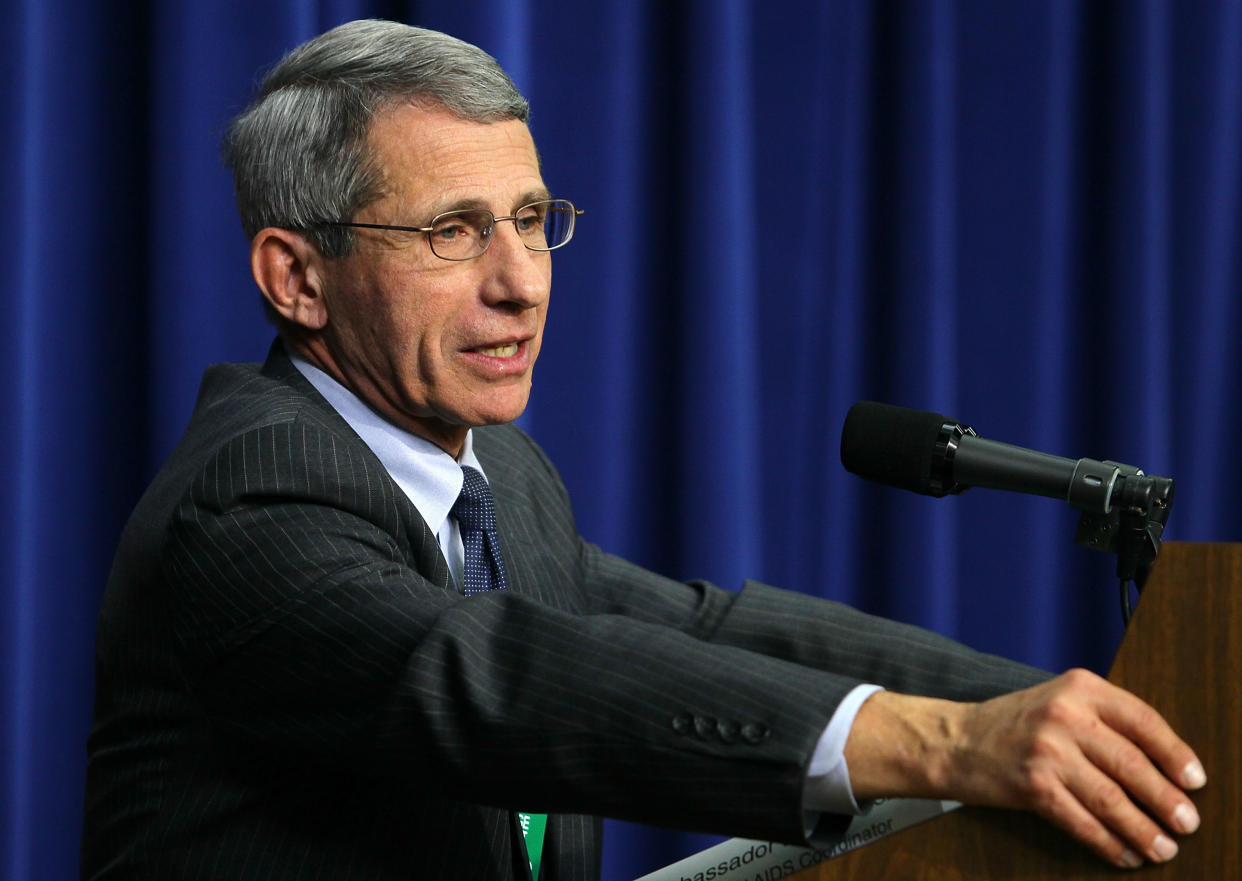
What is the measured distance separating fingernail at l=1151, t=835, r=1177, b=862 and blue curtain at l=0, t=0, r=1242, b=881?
5.27 ft

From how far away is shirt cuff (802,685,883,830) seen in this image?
2.41ft

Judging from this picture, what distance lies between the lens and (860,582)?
2385mm

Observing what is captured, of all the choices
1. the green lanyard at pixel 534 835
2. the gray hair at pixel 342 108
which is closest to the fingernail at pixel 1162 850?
the green lanyard at pixel 534 835

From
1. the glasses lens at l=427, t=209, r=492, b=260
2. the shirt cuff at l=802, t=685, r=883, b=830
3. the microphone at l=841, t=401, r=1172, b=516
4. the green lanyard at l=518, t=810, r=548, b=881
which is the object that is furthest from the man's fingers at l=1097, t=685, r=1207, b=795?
the glasses lens at l=427, t=209, r=492, b=260

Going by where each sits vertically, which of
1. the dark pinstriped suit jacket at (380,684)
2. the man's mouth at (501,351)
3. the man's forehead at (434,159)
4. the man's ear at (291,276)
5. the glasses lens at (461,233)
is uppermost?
the man's forehead at (434,159)

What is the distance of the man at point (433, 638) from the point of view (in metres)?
0.73

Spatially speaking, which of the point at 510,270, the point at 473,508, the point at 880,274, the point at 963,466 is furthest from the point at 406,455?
the point at 880,274

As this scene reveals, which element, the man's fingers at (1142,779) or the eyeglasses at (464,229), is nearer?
the man's fingers at (1142,779)

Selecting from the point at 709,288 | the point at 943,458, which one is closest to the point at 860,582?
the point at 709,288

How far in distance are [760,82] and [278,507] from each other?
61.7 inches

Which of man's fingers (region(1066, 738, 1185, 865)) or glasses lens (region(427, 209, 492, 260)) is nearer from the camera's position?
man's fingers (region(1066, 738, 1185, 865))

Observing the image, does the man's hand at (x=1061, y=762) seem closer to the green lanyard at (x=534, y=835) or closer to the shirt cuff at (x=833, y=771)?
the shirt cuff at (x=833, y=771)

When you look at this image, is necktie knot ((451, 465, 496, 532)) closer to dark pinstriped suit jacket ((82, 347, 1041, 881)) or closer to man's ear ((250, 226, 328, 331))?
dark pinstriped suit jacket ((82, 347, 1041, 881))

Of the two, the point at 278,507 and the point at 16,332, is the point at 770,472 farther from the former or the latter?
the point at 278,507
